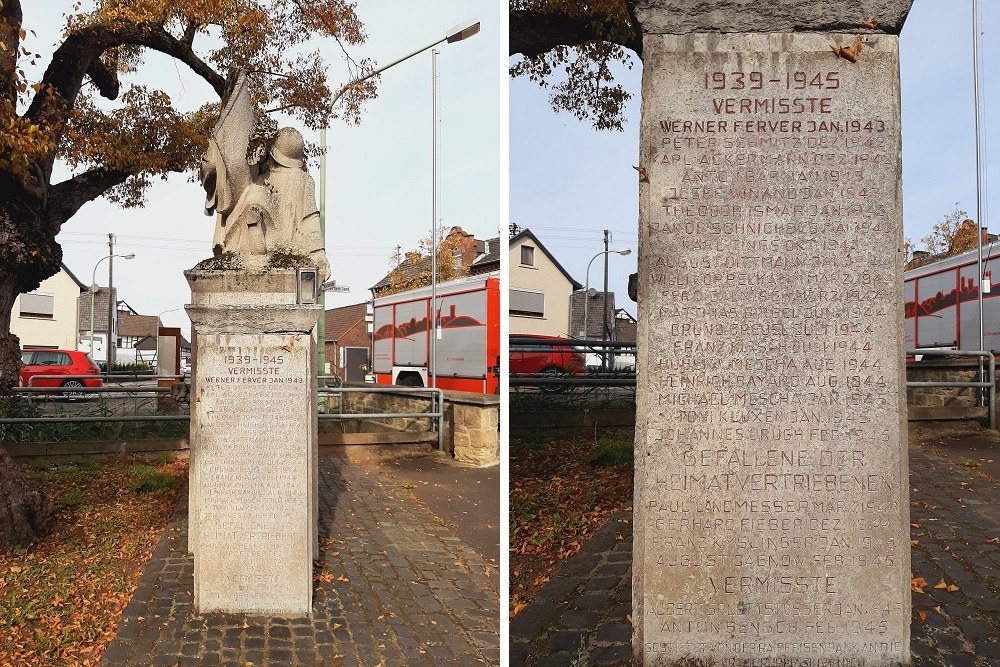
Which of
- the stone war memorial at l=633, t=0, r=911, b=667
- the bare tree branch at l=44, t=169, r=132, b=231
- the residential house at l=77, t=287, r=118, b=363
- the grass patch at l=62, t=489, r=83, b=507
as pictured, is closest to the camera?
the stone war memorial at l=633, t=0, r=911, b=667

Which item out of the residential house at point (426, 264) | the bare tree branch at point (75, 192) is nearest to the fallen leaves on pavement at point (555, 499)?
A: the bare tree branch at point (75, 192)

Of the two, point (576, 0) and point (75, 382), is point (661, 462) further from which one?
point (75, 382)

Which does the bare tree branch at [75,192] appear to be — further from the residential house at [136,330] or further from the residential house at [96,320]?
the residential house at [136,330]

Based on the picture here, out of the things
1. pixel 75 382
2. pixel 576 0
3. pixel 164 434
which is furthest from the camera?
pixel 75 382

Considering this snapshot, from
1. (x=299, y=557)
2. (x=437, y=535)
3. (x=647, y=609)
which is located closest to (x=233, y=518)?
(x=299, y=557)

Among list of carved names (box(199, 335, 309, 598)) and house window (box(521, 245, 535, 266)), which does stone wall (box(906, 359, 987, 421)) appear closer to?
list of carved names (box(199, 335, 309, 598))

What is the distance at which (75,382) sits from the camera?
22.6 meters

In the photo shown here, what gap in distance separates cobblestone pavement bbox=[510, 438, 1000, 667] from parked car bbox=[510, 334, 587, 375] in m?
3.92

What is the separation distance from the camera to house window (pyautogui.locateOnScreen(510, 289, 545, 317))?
35906mm

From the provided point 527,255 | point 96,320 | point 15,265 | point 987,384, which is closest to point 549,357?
point 987,384

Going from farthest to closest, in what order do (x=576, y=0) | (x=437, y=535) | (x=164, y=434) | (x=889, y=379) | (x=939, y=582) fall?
1. (x=164, y=434)
2. (x=576, y=0)
3. (x=437, y=535)
4. (x=939, y=582)
5. (x=889, y=379)

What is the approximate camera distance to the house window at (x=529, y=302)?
35.9m

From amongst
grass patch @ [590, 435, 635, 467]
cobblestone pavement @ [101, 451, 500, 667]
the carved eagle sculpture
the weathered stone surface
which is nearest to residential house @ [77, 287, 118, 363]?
the carved eagle sculpture

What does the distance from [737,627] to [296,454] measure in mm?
3286
